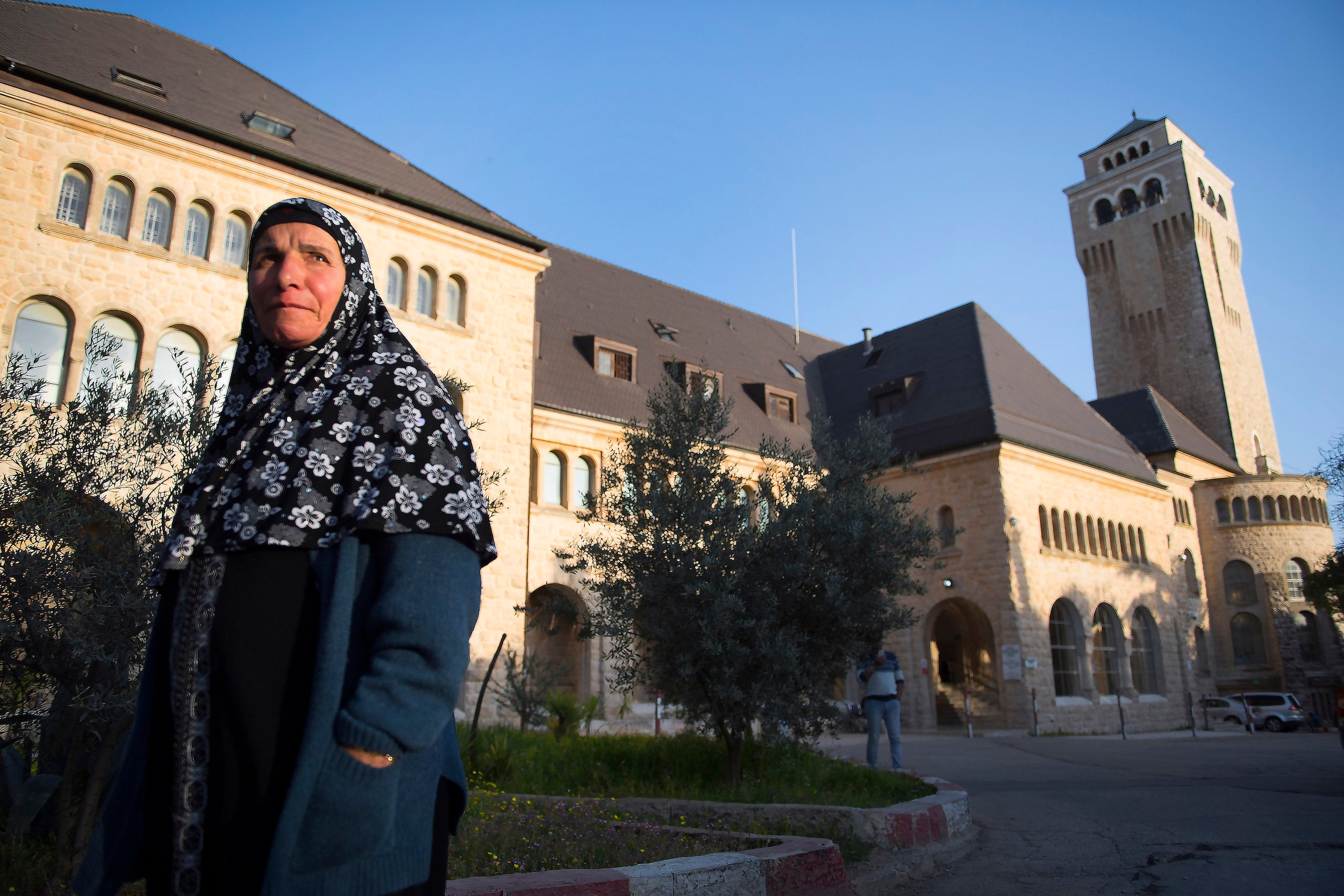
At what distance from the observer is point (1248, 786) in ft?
32.1

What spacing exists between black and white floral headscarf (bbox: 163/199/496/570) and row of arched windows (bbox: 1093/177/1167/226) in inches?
2157

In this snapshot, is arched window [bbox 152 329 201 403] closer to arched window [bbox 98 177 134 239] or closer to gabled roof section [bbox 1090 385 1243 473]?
arched window [bbox 98 177 134 239]

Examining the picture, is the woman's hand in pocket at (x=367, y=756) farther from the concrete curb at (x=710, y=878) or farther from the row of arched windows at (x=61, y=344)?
the row of arched windows at (x=61, y=344)

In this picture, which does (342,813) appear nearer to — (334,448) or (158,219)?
(334,448)

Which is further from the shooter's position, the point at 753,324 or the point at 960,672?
the point at 753,324

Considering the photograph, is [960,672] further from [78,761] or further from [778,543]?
[78,761]

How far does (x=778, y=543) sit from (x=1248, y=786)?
21.0 feet

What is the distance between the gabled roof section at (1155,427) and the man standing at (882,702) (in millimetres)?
29219

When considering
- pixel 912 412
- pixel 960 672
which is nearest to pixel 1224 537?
pixel 960 672

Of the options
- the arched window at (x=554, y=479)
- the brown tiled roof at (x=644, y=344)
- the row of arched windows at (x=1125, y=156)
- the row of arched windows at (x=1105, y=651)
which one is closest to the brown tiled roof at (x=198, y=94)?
the brown tiled roof at (x=644, y=344)

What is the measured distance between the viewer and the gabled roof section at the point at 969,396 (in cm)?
2416

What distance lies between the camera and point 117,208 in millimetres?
13383

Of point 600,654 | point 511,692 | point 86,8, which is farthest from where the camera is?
point 600,654

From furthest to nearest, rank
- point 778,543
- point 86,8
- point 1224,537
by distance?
point 1224,537
point 86,8
point 778,543
